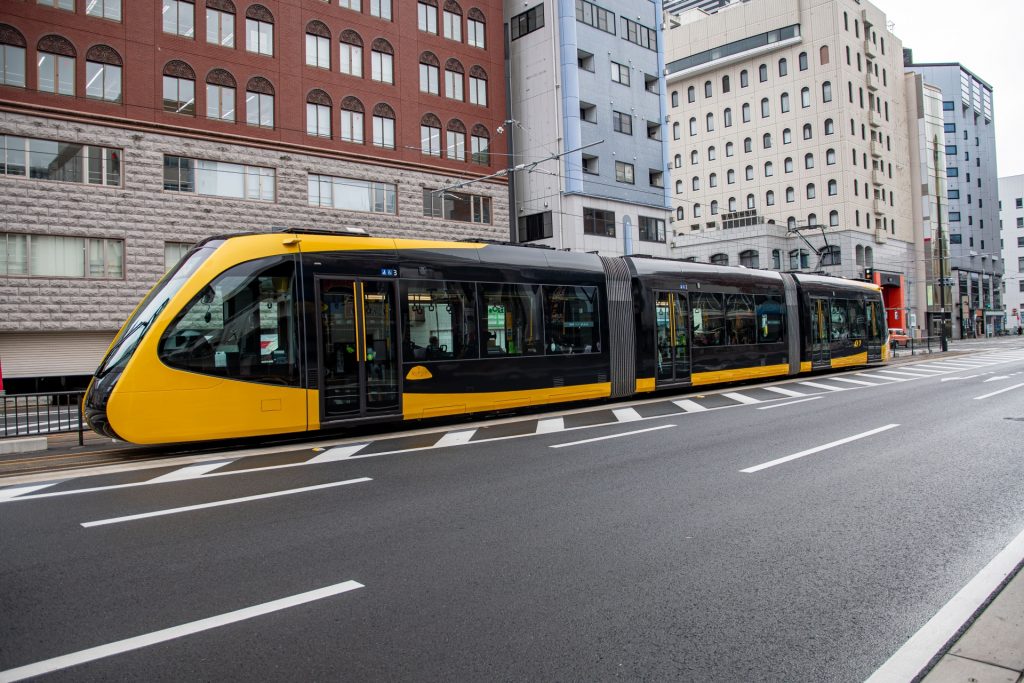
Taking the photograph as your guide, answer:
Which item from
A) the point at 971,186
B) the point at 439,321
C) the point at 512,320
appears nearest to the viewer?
the point at 439,321

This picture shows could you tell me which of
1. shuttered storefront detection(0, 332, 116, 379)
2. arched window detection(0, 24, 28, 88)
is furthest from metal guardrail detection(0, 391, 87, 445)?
arched window detection(0, 24, 28, 88)

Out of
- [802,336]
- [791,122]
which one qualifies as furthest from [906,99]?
[802,336]

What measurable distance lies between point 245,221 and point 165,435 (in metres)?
18.2

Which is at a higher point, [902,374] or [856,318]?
[856,318]

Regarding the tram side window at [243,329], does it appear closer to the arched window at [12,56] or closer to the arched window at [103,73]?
the arched window at [103,73]

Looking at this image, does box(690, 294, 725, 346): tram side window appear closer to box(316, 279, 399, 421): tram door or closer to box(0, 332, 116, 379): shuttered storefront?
box(316, 279, 399, 421): tram door

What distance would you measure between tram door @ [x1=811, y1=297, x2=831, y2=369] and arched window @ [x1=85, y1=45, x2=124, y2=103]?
25984 millimetres

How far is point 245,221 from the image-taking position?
2566 centimetres

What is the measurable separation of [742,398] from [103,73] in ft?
79.8

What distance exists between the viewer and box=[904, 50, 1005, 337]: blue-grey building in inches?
3332

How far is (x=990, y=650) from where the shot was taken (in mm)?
3223

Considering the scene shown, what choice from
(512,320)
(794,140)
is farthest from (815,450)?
(794,140)

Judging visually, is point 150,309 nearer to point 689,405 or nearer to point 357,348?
point 357,348

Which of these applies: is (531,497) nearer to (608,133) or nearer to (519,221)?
(519,221)
